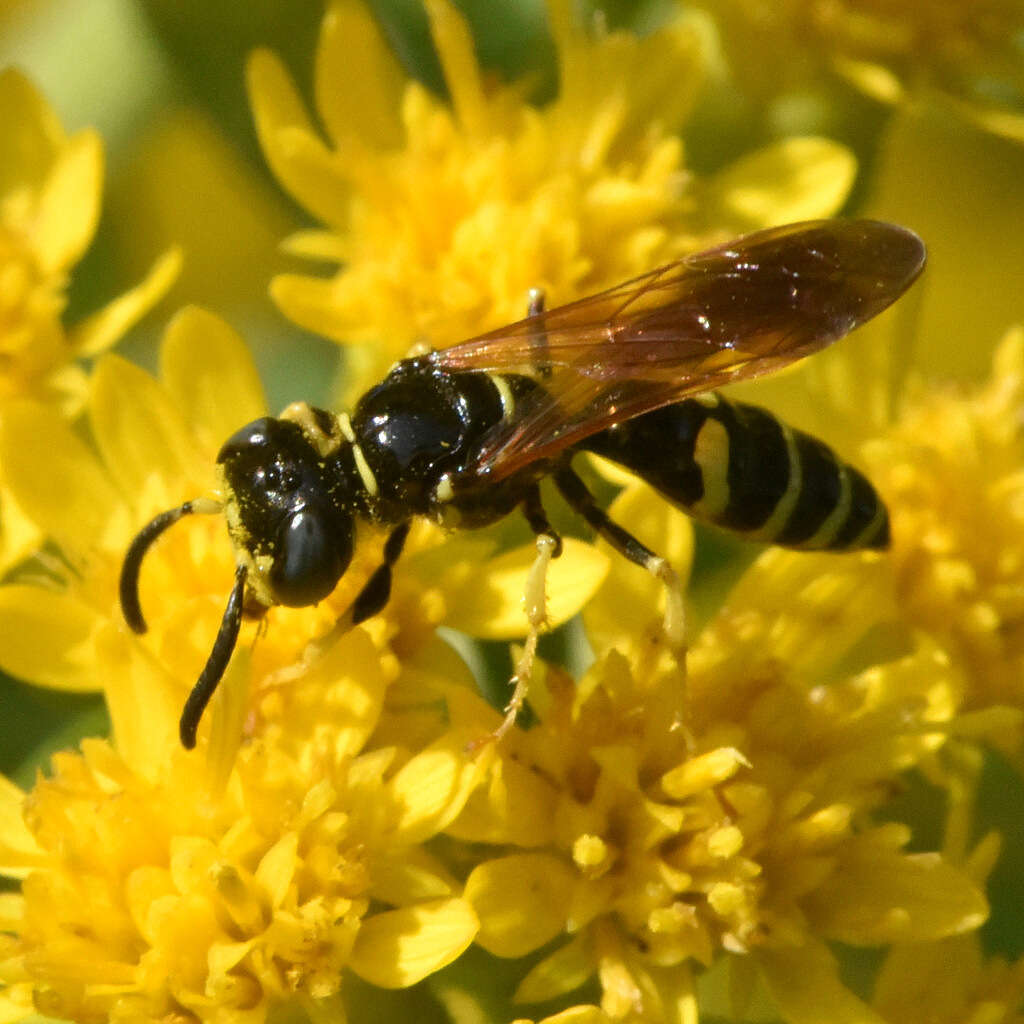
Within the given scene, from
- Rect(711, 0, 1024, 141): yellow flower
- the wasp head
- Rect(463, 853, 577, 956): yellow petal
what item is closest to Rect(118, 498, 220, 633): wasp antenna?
the wasp head

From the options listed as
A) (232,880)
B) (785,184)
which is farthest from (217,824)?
(785,184)

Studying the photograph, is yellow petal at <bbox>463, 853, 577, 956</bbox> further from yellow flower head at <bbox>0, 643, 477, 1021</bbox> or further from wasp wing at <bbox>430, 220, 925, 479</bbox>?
wasp wing at <bbox>430, 220, 925, 479</bbox>

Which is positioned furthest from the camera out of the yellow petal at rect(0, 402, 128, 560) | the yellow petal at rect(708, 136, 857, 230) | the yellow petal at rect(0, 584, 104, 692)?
the yellow petal at rect(708, 136, 857, 230)

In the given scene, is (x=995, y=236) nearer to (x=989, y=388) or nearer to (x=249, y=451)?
(x=989, y=388)

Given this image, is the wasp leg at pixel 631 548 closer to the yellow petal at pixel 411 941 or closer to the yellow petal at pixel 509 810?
the yellow petal at pixel 509 810

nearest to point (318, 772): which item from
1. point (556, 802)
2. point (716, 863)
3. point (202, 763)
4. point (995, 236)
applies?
point (202, 763)
